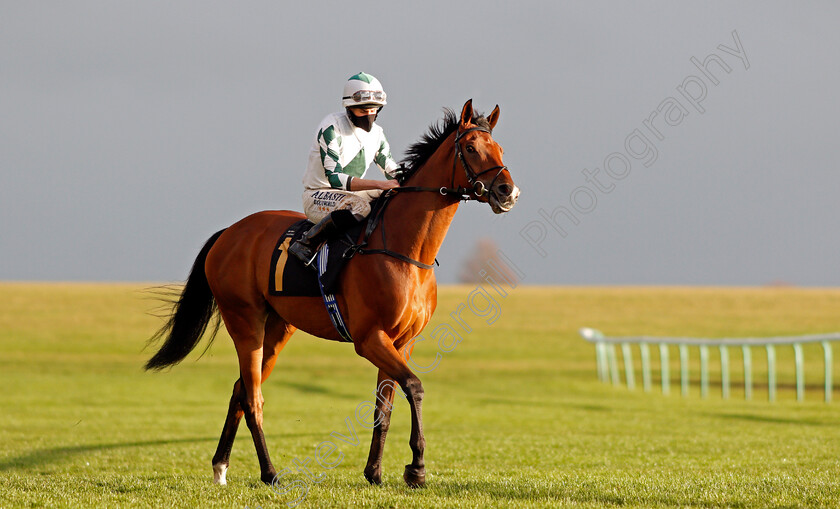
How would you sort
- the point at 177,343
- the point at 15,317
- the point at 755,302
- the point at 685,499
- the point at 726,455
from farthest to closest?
the point at 755,302 < the point at 15,317 < the point at 726,455 < the point at 177,343 < the point at 685,499

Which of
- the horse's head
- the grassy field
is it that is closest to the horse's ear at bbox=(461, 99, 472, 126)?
the horse's head

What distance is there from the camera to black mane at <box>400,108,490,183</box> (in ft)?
20.3

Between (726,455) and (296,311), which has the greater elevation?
(296,311)

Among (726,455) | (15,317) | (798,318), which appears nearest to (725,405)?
(726,455)

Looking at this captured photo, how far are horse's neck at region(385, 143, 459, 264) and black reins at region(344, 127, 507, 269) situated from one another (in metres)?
0.03

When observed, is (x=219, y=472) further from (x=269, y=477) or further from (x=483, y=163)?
(x=483, y=163)

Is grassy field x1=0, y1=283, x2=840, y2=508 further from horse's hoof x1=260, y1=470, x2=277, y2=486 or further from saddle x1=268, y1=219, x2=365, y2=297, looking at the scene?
saddle x1=268, y1=219, x2=365, y2=297

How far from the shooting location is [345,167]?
6.49 meters

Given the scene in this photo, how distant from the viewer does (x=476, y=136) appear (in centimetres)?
582

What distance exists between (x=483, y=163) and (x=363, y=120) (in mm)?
1230

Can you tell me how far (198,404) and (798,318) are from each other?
86.5ft

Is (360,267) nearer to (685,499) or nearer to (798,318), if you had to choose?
(685,499)

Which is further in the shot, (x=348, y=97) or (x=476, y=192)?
(x=348, y=97)

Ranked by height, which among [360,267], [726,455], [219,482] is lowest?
[726,455]
